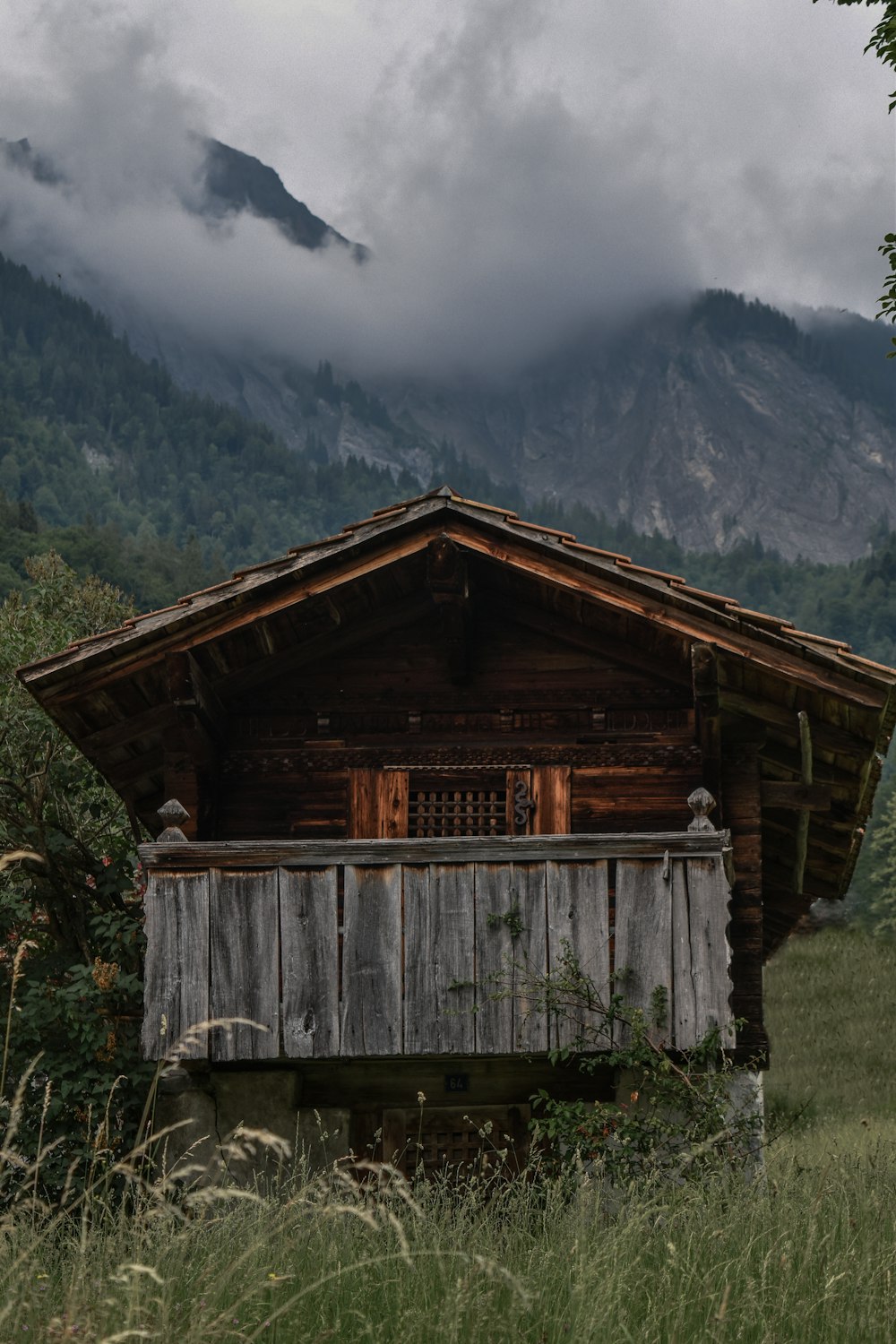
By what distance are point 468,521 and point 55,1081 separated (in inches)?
203

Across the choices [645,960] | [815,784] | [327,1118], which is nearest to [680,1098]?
[645,960]

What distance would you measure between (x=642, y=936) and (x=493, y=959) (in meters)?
1.02

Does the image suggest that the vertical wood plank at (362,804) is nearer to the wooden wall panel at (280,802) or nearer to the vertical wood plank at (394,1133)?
the wooden wall panel at (280,802)

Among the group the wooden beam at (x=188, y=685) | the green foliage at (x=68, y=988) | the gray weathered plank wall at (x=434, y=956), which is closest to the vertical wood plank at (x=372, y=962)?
the gray weathered plank wall at (x=434, y=956)

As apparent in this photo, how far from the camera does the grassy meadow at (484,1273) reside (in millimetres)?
5598

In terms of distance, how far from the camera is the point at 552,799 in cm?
1306

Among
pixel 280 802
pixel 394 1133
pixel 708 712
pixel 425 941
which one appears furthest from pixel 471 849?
pixel 280 802

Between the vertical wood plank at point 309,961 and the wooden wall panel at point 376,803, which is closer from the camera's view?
the vertical wood plank at point 309,961

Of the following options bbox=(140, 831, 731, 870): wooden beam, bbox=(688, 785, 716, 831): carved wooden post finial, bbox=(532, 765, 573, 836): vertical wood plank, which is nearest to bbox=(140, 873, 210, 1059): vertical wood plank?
bbox=(140, 831, 731, 870): wooden beam

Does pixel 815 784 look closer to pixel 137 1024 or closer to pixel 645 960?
pixel 645 960

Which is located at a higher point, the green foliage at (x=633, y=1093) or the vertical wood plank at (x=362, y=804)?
the vertical wood plank at (x=362, y=804)

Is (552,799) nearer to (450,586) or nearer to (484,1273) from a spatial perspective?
(450,586)

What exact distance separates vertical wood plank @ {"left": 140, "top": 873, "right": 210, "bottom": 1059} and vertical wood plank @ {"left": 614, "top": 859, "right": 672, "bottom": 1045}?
2833mm

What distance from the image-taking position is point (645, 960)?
11.0 m
